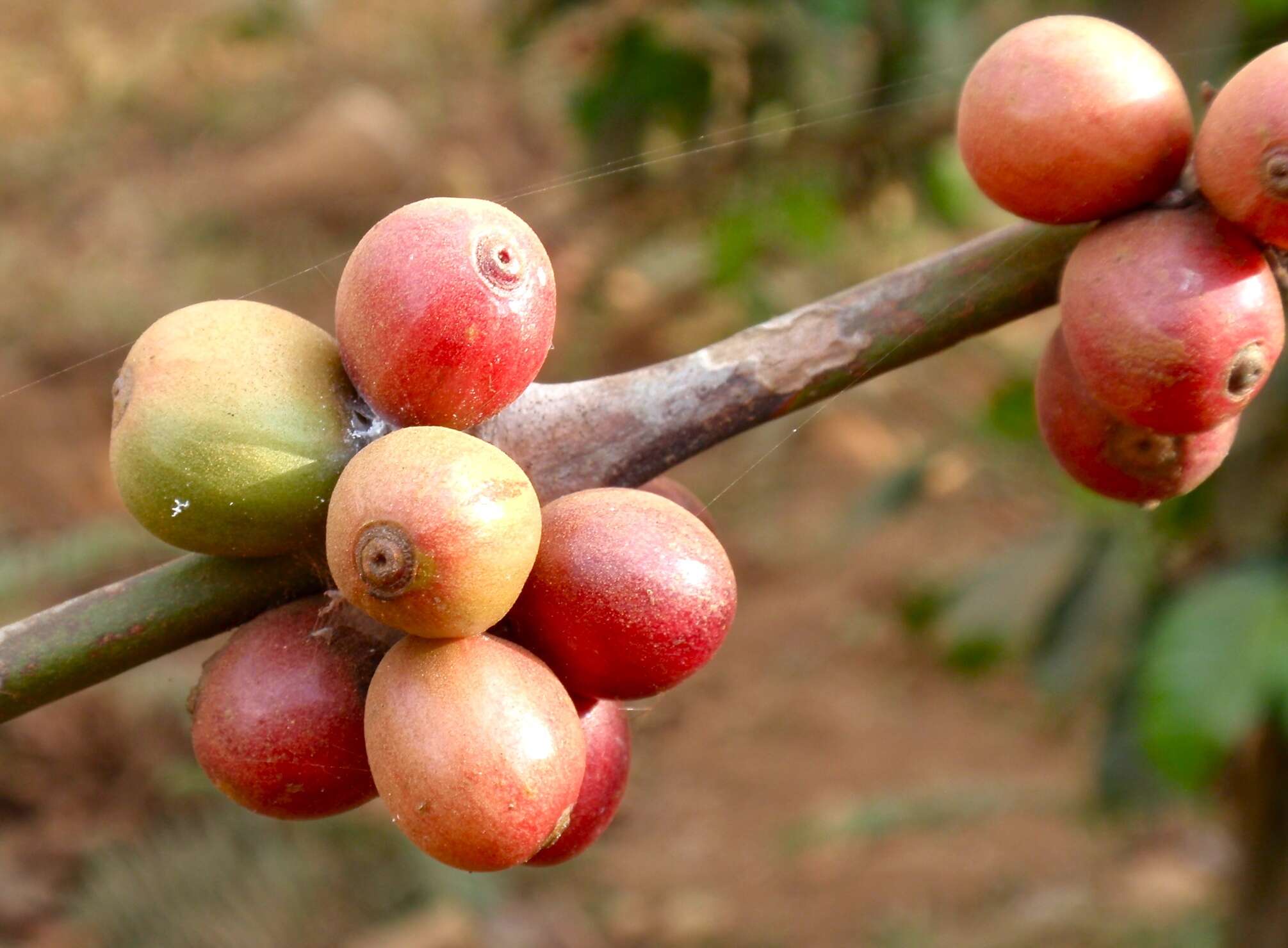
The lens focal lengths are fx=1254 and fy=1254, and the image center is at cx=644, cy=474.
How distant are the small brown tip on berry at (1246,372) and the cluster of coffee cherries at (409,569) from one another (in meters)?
0.59

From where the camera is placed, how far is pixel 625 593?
4.24ft

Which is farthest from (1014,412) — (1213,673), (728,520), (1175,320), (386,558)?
(728,520)

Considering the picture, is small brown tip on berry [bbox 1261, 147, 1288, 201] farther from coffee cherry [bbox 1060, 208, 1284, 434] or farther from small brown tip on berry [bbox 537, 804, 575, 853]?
small brown tip on berry [bbox 537, 804, 575, 853]

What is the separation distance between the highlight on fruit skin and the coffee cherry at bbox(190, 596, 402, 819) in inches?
7.2

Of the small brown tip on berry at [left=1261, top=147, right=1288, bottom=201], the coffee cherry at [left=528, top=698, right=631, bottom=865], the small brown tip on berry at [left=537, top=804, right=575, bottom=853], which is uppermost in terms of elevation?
the small brown tip on berry at [left=1261, top=147, right=1288, bottom=201]

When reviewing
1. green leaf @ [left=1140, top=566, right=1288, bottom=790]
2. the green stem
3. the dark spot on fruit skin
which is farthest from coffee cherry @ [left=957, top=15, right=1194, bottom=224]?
green leaf @ [left=1140, top=566, right=1288, bottom=790]

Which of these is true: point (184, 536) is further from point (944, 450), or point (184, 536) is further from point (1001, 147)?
point (944, 450)

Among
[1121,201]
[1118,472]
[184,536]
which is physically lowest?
[1118,472]

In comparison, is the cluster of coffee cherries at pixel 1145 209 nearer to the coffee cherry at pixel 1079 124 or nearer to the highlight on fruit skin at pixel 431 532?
the coffee cherry at pixel 1079 124

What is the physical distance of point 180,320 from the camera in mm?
1357

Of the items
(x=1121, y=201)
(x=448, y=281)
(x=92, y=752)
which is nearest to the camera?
(x=448, y=281)

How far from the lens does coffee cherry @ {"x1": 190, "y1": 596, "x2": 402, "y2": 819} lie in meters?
1.36

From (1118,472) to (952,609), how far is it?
402cm

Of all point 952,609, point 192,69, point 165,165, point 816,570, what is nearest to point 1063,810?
point 952,609
